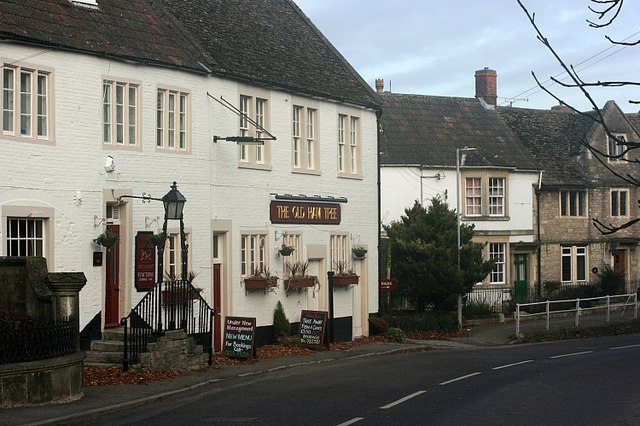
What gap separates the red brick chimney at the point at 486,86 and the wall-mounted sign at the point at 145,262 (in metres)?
32.8

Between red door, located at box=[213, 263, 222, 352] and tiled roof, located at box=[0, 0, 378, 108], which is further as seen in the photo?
red door, located at box=[213, 263, 222, 352]

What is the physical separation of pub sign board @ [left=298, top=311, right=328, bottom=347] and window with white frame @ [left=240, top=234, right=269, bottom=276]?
67.5 inches

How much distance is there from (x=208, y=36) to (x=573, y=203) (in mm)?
28535

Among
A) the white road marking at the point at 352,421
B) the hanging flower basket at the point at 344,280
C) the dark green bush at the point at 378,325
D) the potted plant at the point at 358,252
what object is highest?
the potted plant at the point at 358,252

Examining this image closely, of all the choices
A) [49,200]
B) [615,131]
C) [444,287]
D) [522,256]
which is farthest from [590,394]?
[615,131]

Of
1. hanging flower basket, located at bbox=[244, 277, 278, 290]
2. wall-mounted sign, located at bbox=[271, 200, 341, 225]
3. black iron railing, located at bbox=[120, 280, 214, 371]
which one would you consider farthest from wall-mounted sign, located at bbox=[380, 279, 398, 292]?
black iron railing, located at bbox=[120, 280, 214, 371]

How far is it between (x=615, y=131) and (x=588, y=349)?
2500 cm

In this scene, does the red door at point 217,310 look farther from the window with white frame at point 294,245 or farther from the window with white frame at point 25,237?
the window with white frame at point 25,237

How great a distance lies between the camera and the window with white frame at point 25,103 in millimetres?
19734

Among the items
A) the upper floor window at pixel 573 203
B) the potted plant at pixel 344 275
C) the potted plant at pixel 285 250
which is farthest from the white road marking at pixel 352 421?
the upper floor window at pixel 573 203

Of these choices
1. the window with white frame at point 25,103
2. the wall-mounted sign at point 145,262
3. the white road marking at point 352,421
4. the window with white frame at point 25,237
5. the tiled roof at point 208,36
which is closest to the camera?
the white road marking at point 352,421

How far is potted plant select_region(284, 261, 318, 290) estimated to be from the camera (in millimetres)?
28344

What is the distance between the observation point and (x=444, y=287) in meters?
36.7

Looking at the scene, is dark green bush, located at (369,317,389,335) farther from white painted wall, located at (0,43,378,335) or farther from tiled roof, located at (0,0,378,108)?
tiled roof, located at (0,0,378,108)
